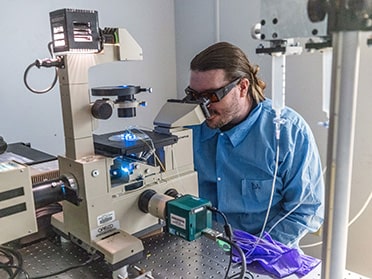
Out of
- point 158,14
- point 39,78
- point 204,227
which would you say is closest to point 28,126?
point 39,78

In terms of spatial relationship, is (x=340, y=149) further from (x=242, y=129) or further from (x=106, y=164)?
(x=242, y=129)

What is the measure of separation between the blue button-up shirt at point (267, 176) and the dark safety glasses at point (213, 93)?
0.50 feet

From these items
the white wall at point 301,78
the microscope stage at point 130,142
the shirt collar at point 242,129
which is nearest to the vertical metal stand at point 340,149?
the microscope stage at point 130,142

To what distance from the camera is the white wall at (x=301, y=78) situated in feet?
5.51

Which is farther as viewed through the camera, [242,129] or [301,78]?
[301,78]

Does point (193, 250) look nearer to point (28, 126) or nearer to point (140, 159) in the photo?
point (140, 159)

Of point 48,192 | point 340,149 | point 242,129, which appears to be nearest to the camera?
point 340,149

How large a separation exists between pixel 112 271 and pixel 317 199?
2.70 ft

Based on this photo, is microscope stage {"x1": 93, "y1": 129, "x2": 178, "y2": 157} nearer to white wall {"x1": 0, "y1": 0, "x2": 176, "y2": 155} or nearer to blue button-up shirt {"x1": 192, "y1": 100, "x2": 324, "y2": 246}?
blue button-up shirt {"x1": 192, "y1": 100, "x2": 324, "y2": 246}

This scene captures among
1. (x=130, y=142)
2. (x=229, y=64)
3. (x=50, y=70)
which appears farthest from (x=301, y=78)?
(x=50, y=70)

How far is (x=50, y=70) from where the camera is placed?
1.92 metres

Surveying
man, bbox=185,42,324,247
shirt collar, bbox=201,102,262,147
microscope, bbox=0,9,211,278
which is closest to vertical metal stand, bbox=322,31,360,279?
microscope, bbox=0,9,211,278

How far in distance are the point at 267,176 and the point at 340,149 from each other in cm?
90

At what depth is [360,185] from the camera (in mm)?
1758
